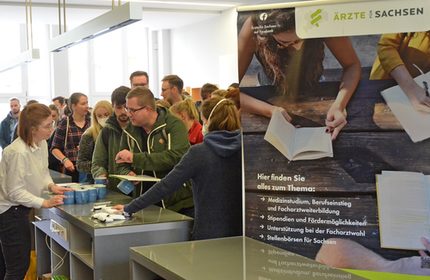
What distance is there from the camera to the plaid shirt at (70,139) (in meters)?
5.41

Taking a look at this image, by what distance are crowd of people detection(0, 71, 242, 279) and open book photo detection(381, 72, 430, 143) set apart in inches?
31.8

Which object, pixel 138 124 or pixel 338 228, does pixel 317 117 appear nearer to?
pixel 338 228

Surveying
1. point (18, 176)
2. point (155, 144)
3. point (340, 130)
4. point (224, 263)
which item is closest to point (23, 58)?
point (18, 176)

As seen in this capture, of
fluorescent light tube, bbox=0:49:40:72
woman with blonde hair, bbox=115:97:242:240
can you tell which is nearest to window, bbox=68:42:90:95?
fluorescent light tube, bbox=0:49:40:72

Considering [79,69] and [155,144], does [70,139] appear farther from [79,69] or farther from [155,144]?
[79,69]

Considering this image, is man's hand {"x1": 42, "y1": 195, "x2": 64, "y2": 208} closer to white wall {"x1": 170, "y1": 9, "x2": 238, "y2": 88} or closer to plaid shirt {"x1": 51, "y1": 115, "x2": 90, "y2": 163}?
plaid shirt {"x1": 51, "y1": 115, "x2": 90, "y2": 163}

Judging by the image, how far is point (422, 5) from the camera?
8.44 ft

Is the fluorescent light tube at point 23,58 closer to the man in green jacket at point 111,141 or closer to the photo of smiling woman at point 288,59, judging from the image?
the man in green jacket at point 111,141

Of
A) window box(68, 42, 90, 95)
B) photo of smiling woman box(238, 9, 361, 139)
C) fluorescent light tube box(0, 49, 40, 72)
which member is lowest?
photo of smiling woman box(238, 9, 361, 139)

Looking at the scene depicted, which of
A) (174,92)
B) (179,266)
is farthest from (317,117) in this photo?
(174,92)

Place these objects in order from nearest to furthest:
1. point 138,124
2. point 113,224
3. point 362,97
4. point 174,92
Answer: point 362,97, point 113,224, point 138,124, point 174,92

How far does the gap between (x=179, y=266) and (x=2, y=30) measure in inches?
426

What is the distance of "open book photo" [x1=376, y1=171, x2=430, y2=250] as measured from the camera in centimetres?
258

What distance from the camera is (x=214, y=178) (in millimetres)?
3008
